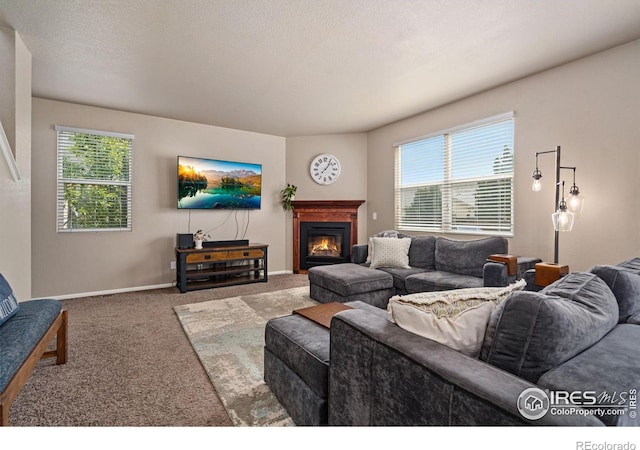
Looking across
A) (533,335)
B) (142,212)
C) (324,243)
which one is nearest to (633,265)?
(533,335)

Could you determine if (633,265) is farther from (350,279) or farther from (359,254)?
(359,254)

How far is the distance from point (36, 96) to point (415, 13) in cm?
441

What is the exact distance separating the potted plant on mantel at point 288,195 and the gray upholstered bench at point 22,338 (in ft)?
12.2

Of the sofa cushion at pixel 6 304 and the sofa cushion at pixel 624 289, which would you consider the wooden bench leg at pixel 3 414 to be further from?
the sofa cushion at pixel 624 289

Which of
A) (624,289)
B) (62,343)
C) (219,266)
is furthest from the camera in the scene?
(219,266)

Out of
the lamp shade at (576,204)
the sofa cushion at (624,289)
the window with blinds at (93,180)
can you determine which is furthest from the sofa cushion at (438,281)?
the window with blinds at (93,180)

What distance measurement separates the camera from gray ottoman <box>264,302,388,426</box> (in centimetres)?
135

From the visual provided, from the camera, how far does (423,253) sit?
3805mm

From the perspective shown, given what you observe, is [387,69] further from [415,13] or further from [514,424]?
[514,424]

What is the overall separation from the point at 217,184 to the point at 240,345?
3033 millimetres

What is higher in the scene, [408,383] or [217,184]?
[217,184]

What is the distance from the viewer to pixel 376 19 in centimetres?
222
